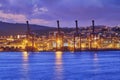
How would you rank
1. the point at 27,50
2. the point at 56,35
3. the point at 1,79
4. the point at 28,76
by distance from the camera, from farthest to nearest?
the point at 56,35, the point at 27,50, the point at 28,76, the point at 1,79

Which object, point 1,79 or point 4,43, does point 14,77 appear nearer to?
point 1,79

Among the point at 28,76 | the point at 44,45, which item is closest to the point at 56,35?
the point at 44,45

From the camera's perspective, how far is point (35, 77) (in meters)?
39.5

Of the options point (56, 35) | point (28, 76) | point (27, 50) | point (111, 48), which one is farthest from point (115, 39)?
point (28, 76)

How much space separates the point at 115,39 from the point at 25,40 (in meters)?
21.4

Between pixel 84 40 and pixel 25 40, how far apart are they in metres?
13.8

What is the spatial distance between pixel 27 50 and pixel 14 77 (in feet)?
262

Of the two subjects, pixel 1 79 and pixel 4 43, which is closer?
pixel 1 79

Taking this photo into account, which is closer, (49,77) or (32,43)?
(49,77)

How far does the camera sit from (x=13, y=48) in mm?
128125

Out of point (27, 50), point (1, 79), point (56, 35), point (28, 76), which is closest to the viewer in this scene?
point (1, 79)

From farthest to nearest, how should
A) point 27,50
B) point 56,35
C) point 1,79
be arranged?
point 56,35, point 27,50, point 1,79

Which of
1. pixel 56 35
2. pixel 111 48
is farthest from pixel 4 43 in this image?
pixel 111 48

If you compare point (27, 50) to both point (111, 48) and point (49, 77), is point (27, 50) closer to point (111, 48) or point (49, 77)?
point (111, 48)
